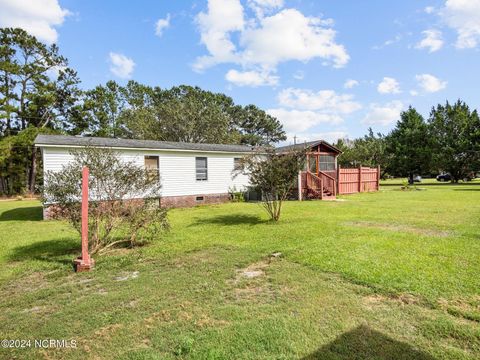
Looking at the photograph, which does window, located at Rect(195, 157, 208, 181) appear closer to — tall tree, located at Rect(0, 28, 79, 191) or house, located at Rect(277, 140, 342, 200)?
house, located at Rect(277, 140, 342, 200)

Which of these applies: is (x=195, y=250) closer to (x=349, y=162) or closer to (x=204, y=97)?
(x=349, y=162)

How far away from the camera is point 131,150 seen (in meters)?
12.5

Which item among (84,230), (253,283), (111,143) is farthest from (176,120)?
(253,283)

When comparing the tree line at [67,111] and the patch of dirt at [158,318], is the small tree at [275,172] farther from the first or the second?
the tree line at [67,111]

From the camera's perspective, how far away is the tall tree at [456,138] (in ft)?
91.7

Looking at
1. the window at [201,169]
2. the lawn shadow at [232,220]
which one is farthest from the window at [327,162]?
the lawn shadow at [232,220]

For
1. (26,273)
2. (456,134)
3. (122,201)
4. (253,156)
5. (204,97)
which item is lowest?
(26,273)

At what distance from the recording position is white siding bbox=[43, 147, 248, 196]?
523 inches

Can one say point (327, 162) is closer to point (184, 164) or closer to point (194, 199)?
point (194, 199)

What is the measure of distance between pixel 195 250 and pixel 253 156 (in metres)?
4.22

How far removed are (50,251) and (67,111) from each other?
29068 millimetres

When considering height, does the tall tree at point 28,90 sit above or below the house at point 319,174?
above

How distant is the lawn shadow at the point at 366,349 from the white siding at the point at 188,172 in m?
10.9

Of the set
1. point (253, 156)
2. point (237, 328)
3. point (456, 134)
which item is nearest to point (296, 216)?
point (253, 156)
